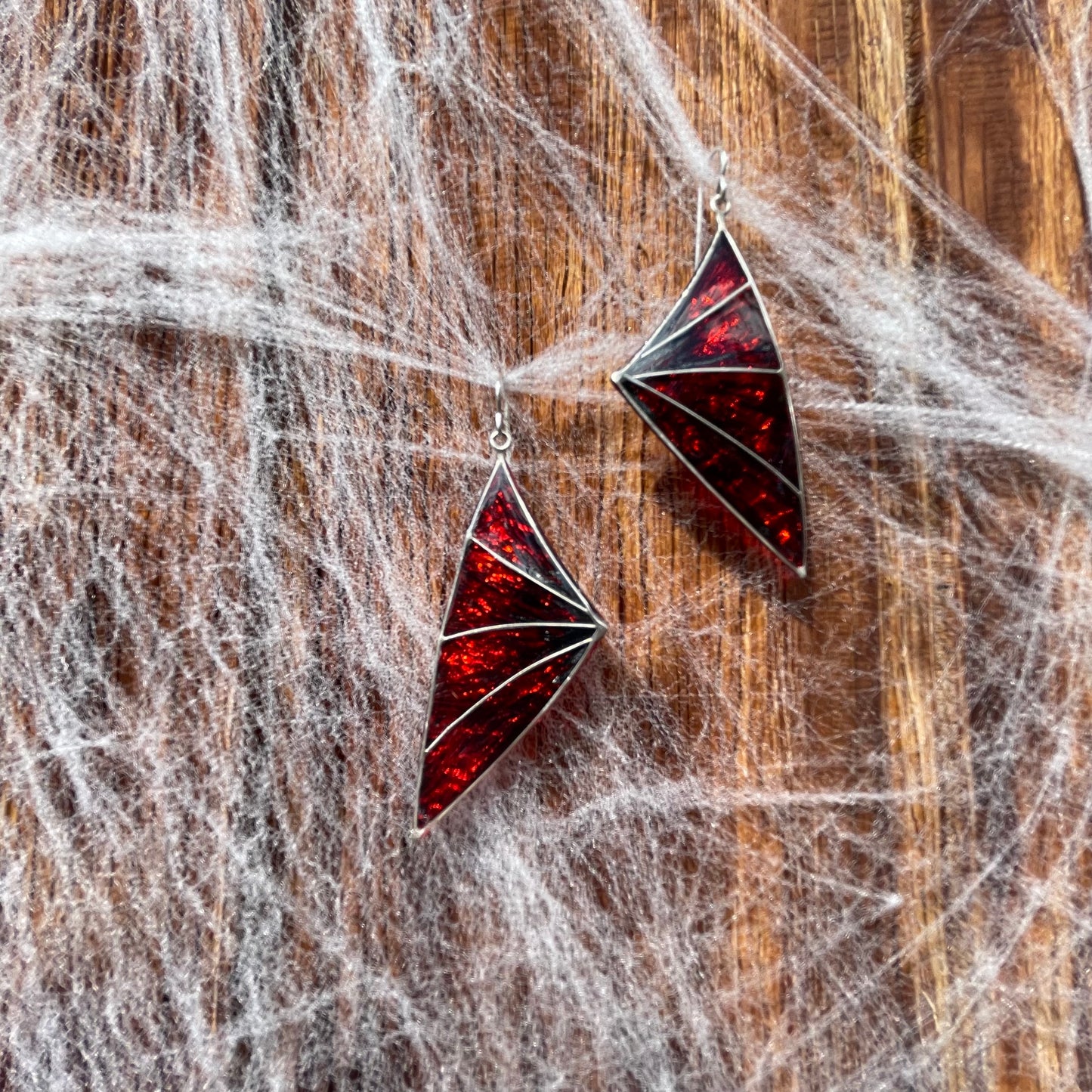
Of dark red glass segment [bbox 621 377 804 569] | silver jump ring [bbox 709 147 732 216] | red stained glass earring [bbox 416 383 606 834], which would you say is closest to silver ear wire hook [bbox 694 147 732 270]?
silver jump ring [bbox 709 147 732 216]

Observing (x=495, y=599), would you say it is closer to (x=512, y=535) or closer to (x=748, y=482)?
(x=512, y=535)

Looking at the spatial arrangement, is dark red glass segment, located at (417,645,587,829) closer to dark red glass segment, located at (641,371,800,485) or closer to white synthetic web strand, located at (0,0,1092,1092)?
white synthetic web strand, located at (0,0,1092,1092)

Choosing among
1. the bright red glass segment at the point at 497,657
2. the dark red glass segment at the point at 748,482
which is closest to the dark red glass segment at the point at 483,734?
the bright red glass segment at the point at 497,657

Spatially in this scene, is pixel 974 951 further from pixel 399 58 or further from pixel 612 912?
pixel 399 58

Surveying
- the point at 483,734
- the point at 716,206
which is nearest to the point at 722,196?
the point at 716,206

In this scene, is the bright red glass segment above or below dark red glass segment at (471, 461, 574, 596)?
below

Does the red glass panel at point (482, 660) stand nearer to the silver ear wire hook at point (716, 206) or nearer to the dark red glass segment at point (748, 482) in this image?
the dark red glass segment at point (748, 482)

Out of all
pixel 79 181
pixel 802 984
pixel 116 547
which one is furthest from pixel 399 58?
pixel 802 984
